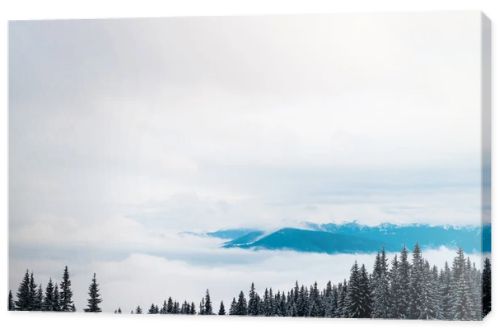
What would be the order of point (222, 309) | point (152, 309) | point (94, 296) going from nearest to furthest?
1. point (222, 309)
2. point (152, 309)
3. point (94, 296)

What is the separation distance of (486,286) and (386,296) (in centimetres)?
115

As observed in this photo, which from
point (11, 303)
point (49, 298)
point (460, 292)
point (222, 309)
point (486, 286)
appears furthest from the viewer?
point (11, 303)

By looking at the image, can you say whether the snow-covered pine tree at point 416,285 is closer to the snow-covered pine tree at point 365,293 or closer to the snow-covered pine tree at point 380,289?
the snow-covered pine tree at point 380,289

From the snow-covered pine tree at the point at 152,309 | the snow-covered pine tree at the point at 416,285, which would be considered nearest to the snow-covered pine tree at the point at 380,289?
the snow-covered pine tree at the point at 416,285

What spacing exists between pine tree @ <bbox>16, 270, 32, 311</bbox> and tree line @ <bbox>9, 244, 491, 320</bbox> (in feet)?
2.85

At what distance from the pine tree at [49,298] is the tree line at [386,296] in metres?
0.57

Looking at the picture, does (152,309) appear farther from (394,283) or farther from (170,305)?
(394,283)

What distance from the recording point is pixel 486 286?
1423 cm

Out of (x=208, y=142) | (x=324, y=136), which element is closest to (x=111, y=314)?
(x=208, y=142)

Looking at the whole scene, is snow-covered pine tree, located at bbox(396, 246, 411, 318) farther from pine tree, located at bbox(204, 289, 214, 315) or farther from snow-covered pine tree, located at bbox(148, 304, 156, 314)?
snow-covered pine tree, located at bbox(148, 304, 156, 314)

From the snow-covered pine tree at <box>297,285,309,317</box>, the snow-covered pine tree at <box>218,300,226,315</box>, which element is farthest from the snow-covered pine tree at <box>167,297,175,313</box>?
the snow-covered pine tree at <box>297,285,309,317</box>

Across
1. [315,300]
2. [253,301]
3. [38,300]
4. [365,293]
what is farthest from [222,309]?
[38,300]

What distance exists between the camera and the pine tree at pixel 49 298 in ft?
50.0

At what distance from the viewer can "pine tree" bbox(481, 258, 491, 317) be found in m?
14.1
